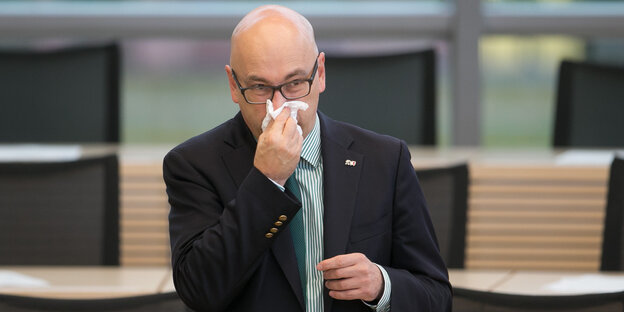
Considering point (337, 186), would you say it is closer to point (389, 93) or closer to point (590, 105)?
point (389, 93)

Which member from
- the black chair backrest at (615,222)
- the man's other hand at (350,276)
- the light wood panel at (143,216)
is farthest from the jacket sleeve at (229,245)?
the light wood panel at (143,216)

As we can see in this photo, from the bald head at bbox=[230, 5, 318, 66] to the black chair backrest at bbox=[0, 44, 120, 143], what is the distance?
2.15 meters

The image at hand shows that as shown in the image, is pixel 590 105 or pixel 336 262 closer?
pixel 336 262

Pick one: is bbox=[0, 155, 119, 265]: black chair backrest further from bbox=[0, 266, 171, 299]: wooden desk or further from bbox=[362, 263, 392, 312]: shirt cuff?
bbox=[362, 263, 392, 312]: shirt cuff

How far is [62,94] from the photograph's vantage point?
11.0 feet

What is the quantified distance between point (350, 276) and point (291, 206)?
0.46 feet

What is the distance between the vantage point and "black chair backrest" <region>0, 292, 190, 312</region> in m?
1.37

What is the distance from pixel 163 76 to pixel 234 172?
344cm

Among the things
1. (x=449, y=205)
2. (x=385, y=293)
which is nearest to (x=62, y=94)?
(x=449, y=205)

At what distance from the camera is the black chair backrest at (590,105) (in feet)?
10.6

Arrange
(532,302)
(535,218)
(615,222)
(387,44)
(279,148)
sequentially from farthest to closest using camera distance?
1. (387,44)
2. (535,218)
3. (615,222)
4. (532,302)
5. (279,148)

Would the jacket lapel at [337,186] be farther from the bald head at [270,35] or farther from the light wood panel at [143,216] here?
the light wood panel at [143,216]

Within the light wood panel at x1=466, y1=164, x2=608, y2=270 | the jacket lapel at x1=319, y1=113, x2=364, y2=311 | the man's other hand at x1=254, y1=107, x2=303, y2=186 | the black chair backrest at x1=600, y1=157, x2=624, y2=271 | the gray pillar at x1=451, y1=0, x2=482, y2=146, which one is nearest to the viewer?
the man's other hand at x1=254, y1=107, x2=303, y2=186

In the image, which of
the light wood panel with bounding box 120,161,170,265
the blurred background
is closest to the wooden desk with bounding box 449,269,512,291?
the light wood panel with bounding box 120,161,170,265
